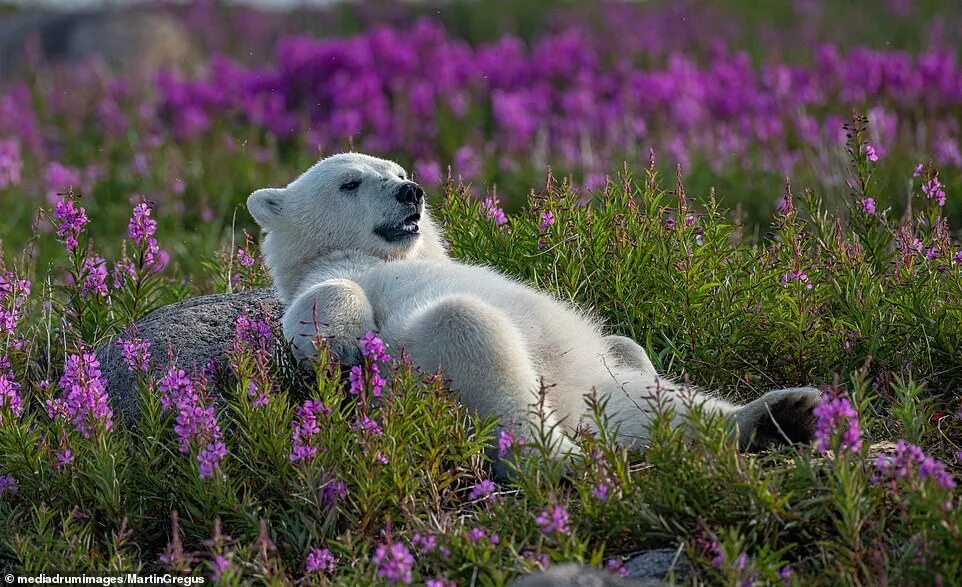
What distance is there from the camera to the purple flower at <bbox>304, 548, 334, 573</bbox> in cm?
337

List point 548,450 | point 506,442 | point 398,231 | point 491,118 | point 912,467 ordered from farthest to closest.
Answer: point 491,118
point 398,231
point 506,442
point 548,450
point 912,467

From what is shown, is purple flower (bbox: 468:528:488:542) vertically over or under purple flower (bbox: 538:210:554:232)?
under

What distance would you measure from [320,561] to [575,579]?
2.86ft

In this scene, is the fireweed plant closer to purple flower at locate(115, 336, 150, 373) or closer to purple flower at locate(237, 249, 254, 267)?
purple flower at locate(115, 336, 150, 373)

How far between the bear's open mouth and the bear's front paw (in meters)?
1.67

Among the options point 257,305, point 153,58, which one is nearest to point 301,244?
point 257,305

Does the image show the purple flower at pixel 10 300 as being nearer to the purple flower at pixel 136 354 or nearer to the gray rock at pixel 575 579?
the purple flower at pixel 136 354

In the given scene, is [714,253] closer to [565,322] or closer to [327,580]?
[565,322]

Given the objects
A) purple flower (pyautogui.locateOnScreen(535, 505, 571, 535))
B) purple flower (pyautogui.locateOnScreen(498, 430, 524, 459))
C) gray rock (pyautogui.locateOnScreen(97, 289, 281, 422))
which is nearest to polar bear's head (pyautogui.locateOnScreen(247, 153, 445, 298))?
gray rock (pyautogui.locateOnScreen(97, 289, 281, 422))

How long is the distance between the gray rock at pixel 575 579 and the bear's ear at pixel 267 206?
2607 millimetres

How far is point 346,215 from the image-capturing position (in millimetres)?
4918

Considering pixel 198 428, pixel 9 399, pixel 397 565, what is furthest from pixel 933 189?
pixel 9 399

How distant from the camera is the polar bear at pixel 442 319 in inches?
149

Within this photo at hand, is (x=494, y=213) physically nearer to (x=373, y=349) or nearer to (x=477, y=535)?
(x=373, y=349)
